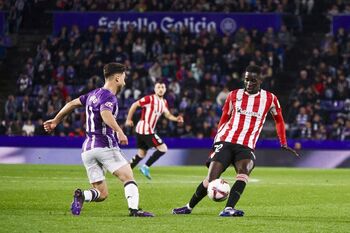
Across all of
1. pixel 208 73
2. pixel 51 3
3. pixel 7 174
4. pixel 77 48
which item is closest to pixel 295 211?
pixel 7 174

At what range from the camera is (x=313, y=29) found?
39344 mm

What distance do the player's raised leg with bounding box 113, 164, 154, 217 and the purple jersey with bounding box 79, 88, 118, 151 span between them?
38 cm

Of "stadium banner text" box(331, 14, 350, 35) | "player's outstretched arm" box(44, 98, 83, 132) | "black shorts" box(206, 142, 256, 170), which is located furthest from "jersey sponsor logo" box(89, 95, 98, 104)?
"stadium banner text" box(331, 14, 350, 35)

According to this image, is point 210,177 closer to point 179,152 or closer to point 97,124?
point 97,124

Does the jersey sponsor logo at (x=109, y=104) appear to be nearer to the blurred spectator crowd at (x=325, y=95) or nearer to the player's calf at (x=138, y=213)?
the player's calf at (x=138, y=213)

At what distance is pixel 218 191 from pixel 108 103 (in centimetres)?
183

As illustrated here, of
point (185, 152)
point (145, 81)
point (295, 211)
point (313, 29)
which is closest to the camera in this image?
point (295, 211)

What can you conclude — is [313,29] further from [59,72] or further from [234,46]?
[59,72]

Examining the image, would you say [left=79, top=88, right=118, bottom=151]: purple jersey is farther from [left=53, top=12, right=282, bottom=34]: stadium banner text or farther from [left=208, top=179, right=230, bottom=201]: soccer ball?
[left=53, top=12, right=282, bottom=34]: stadium banner text

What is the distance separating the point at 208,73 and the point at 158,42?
2800mm

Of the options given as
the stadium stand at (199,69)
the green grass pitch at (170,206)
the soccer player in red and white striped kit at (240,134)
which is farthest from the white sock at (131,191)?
the stadium stand at (199,69)

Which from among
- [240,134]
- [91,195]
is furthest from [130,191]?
[240,134]

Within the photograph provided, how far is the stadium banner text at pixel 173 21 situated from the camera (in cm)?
3900

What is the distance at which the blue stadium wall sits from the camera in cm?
3123
